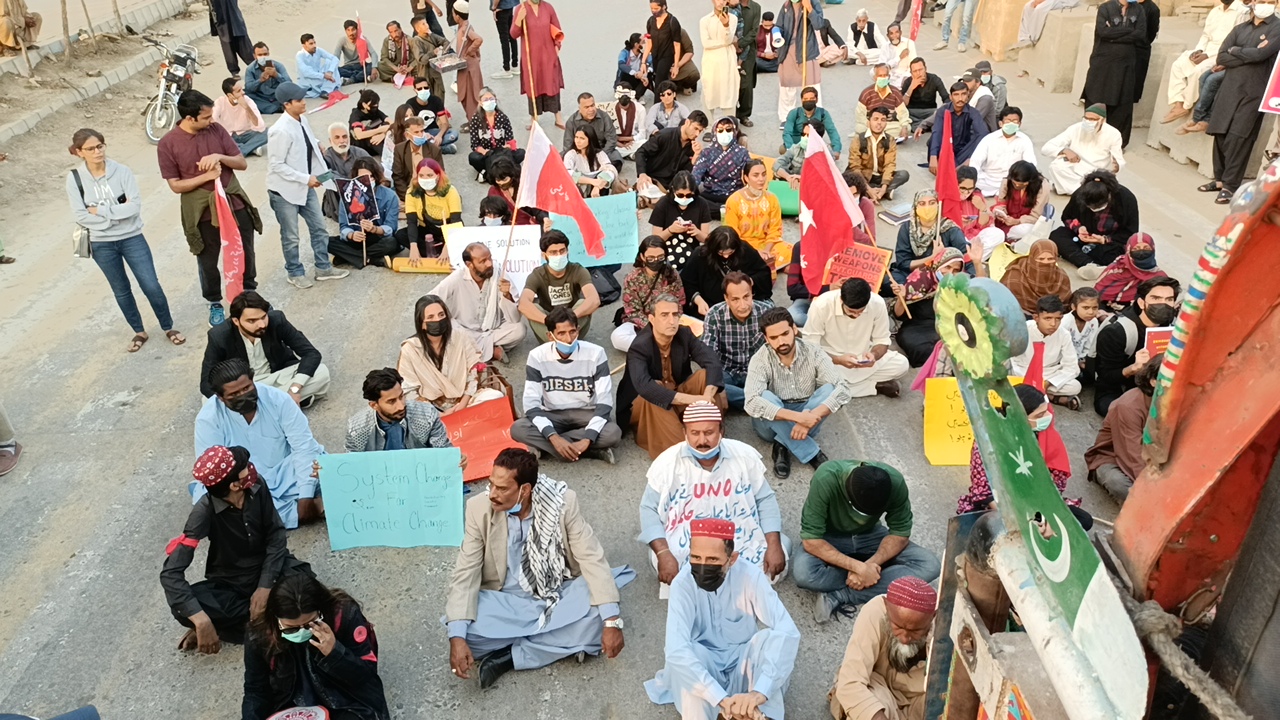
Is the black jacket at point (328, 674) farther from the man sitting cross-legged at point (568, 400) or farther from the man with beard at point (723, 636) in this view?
the man sitting cross-legged at point (568, 400)

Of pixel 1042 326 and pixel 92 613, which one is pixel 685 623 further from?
pixel 1042 326

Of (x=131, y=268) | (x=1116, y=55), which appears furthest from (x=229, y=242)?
(x=1116, y=55)

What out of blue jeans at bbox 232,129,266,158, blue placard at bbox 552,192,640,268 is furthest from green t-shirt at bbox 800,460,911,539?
blue jeans at bbox 232,129,266,158

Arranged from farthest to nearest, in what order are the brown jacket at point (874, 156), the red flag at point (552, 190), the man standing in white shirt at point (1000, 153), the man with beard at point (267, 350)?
the brown jacket at point (874, 156) < the man standing in white shirt at point (1000, 153) < the red flag at point (552, 190) < the man with beard at point (267, 350)

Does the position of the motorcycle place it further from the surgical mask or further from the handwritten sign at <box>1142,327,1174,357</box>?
the handwritten sign at <box>1142,327,1174,357</box>

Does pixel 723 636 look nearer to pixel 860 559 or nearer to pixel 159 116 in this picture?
pixel 860 559

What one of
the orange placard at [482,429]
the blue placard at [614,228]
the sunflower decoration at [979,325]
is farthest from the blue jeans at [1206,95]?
the sunflower decoration at [979,325]

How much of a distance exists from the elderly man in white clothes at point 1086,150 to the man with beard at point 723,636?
837cm

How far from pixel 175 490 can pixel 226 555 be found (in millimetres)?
1787

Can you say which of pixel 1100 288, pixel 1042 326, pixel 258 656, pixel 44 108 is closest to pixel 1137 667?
pixel 258 656

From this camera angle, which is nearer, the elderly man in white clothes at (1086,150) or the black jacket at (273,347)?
the black jacket at (273,347)

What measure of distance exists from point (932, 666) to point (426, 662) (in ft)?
10.7

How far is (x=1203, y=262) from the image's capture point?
159 cm

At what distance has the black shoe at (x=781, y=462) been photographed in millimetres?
6719
